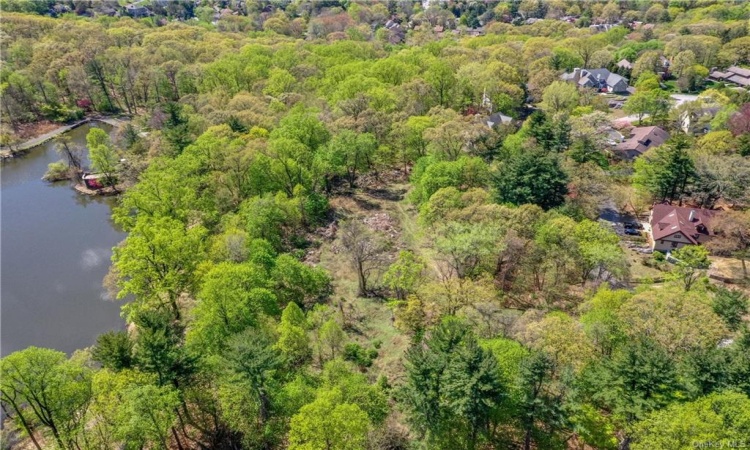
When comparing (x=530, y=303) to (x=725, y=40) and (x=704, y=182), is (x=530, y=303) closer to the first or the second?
(x=704, y=182)

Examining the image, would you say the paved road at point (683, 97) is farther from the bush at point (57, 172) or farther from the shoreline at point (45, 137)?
the shoreline at point (45, 137)

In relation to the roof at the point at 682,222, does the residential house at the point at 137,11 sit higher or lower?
higher

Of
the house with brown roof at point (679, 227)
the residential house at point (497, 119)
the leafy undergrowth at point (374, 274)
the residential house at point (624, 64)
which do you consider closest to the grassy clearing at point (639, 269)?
the house with brown roof at point (679, 227)

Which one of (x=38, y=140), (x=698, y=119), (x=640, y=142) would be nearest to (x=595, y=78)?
(x=698, y=119)

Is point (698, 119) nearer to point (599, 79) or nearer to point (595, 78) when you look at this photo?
point (595, 78)

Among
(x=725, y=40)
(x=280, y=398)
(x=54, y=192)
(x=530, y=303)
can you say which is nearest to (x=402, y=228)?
(x=530, y=303)

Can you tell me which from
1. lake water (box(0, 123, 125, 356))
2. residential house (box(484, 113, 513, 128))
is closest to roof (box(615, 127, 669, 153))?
residential house (box(484, 113, 513, 128))
